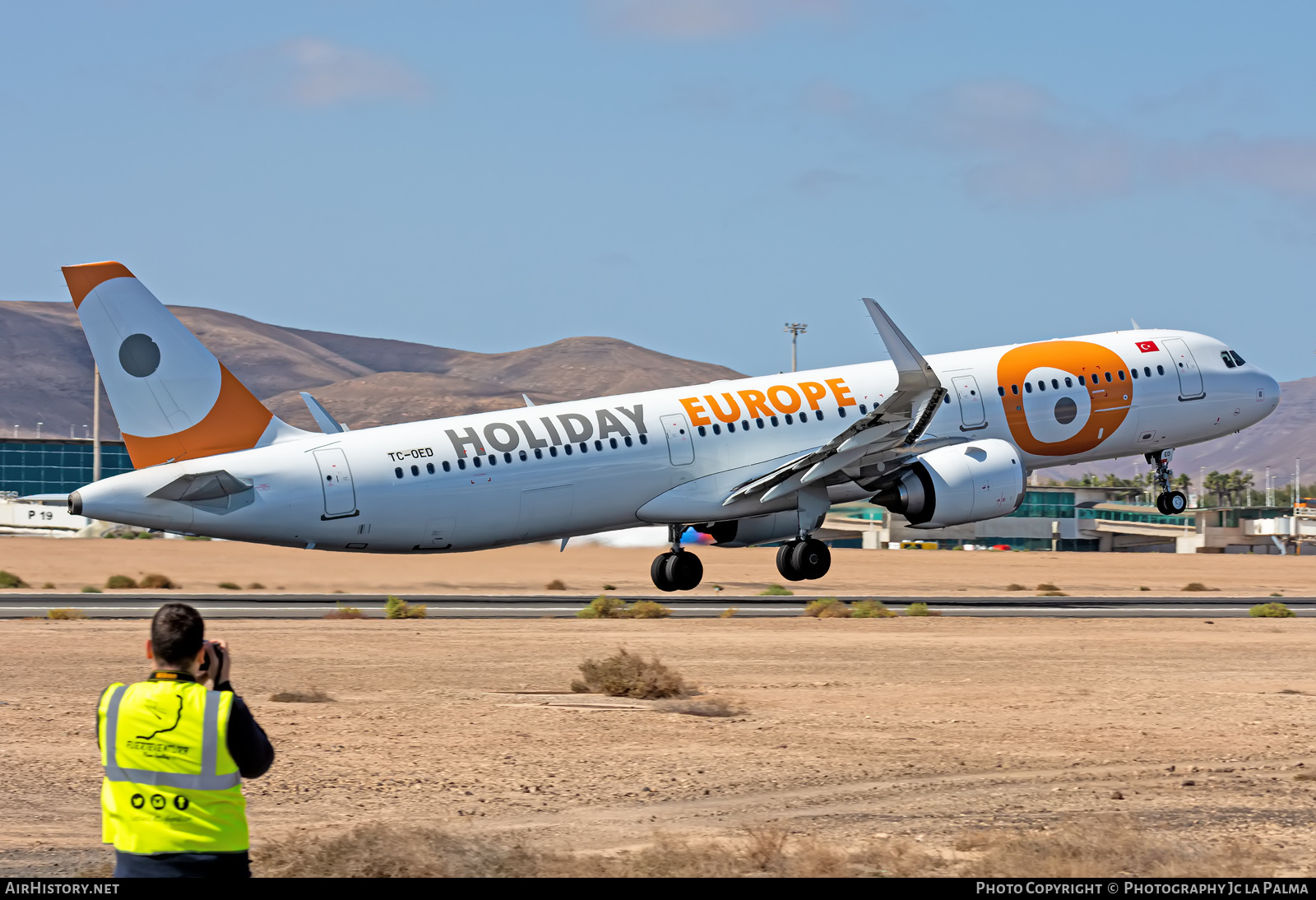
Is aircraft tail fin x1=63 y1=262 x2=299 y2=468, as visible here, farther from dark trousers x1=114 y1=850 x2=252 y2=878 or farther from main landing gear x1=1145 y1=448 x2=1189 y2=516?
dark trousers x1=114 y1=850 x2=252 y2=878

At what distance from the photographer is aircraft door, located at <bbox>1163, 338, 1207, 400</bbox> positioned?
4434 centimetres

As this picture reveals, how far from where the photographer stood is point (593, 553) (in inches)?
2226

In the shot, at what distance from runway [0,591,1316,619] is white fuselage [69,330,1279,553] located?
12.3 ft

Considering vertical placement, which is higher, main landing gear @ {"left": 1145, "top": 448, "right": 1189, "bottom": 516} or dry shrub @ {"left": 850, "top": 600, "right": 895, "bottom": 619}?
main landing gear @ {"left": 1145, "top": 448, "right": 1189, "bottom": 516}

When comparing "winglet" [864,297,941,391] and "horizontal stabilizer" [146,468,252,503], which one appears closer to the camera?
"horizontal stabilizer" [146,468,252,503]

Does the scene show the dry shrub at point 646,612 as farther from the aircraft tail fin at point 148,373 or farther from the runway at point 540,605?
the aircraft tail fin at point 148,373

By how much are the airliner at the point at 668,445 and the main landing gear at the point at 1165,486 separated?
9 centimetres

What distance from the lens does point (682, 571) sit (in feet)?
140

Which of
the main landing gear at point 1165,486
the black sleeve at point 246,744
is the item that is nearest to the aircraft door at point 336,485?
the main landing gear at point 1165,486

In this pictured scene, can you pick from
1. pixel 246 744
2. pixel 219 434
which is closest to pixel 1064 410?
pixel 219 434

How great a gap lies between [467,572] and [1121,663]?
24216mm

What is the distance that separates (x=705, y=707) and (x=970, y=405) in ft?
67.4

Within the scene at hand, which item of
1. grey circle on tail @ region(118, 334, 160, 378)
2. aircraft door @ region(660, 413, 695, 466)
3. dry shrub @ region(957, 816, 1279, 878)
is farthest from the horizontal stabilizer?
dry shrub @ region(957, 816, 1279, 878)

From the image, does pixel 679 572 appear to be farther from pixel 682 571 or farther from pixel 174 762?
pixel 174 762
